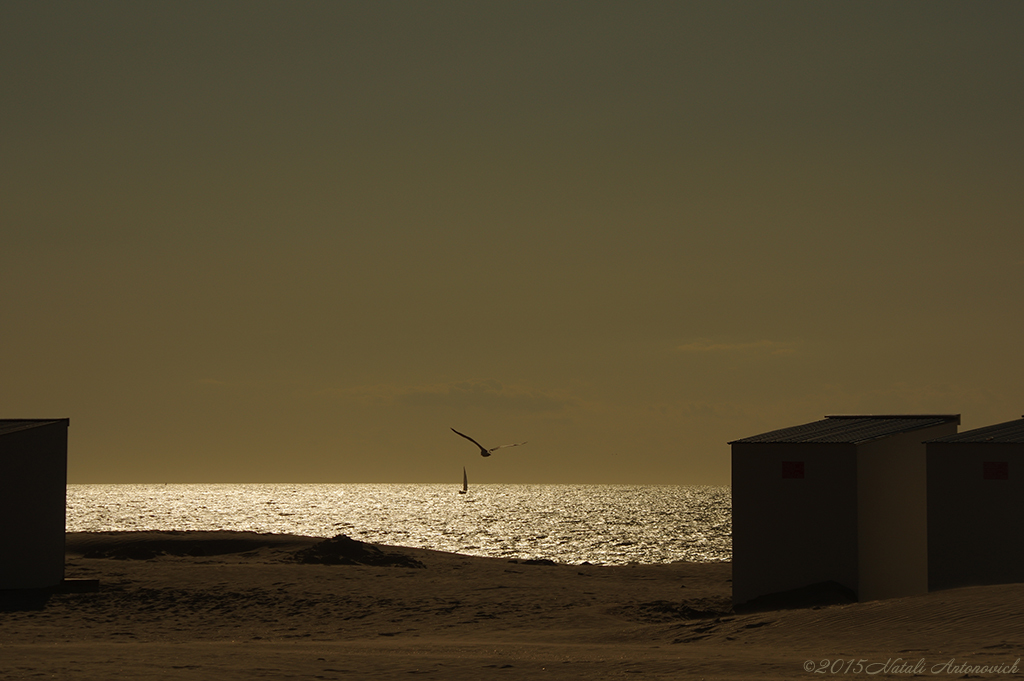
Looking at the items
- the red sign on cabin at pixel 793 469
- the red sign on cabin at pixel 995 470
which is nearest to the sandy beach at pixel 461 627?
the red sign on cabin at pixel 995 470

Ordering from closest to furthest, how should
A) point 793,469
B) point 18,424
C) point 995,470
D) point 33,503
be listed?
point 995,470 < point 793,469 < point 33,503 < point 18,424

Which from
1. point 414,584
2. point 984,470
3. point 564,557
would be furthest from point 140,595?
point 564,557

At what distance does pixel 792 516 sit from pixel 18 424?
64.4 ft

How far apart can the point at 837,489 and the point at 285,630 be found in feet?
42.0

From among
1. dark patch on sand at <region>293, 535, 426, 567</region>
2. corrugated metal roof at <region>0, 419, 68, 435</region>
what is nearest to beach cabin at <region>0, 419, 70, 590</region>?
corrugated metal roof at <region>0, 419, 68, 435</region>

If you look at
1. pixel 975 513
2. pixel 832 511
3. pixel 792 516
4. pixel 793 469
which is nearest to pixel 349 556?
pixel 792 516

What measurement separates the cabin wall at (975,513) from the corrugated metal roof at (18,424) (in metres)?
21.2

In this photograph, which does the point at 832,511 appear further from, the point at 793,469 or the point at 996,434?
the point at 996,434

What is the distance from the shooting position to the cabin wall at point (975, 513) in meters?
20.4

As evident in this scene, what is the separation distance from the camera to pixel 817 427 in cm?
2530

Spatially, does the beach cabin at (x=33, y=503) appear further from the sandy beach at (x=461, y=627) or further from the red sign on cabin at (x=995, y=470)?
the red sign on cabin at (x=995, y=470)

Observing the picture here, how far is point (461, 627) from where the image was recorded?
22922mm

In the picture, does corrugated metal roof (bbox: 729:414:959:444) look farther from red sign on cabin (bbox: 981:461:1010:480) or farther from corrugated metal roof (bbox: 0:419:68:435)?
corrugated metal roof (bbox: 0:419:68:435)

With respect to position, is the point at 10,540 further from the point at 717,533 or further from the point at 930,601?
the point at 717,533
